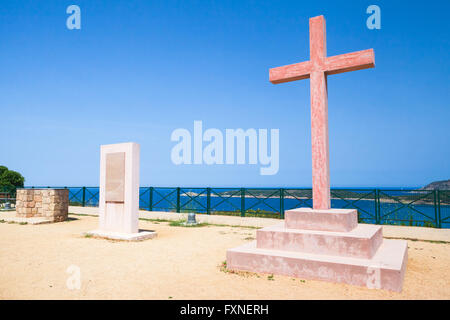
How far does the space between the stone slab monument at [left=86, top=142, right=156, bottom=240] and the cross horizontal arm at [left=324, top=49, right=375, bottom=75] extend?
5.19 meters

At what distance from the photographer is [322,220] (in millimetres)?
4742

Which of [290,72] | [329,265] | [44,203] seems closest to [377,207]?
[290,72]

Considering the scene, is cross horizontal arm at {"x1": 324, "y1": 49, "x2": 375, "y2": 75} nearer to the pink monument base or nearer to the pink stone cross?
the pink stone cross

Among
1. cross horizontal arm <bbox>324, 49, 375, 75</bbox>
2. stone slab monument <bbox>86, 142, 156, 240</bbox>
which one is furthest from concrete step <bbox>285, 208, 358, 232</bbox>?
stone slab monument <bbox>86, 142, 156, 240</bbox>

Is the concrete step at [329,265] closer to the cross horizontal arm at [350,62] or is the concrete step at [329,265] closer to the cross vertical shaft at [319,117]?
the cross vertical shaft at [319,117]

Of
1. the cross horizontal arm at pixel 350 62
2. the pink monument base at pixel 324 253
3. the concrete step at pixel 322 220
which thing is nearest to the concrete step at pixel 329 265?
the pink monument base at pixel 324 253

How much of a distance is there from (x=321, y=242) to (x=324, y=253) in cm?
17

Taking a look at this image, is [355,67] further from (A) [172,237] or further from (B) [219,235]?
(A) [172,237]

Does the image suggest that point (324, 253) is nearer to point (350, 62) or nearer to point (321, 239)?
point (321, 239)

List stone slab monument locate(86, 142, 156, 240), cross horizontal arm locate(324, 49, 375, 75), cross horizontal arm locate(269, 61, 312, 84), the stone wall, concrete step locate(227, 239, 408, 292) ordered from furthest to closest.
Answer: the stone wall, stone slab monument locate(86, 142, 156, 240), cross horizontal arm locate(269, 61, 312, 84), cross horizontal arm locate(324, 49, 375, 75), concrete step locate(227, 239, 408, 292)

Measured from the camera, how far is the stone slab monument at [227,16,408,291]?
3898 millimetres

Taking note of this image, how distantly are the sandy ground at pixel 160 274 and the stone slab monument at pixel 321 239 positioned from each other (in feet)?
0.61
